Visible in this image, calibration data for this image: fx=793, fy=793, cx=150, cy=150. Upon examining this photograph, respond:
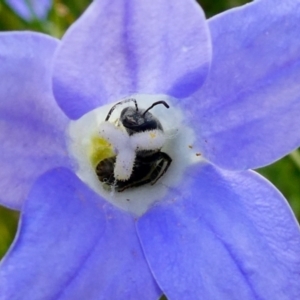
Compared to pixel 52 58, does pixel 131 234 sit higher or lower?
lower

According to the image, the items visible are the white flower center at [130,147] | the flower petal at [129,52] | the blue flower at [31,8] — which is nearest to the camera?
the flower petal at [129,52]

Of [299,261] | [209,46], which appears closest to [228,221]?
[299,261]

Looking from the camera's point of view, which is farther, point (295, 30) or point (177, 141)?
point (177, 141)

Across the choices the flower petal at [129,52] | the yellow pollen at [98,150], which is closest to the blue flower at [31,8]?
the yellow pollen at [98,150]

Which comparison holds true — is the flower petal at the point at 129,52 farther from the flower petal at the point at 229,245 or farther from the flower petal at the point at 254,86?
the flower petal at the point at 229,245

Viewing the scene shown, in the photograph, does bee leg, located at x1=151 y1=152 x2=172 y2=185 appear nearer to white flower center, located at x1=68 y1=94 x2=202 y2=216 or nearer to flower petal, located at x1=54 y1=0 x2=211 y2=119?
white flower center, located at x1=68 y1=94 x2=202 y2=216

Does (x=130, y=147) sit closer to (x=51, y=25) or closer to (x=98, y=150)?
(x=98, y=150)

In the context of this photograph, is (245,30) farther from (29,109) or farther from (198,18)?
(29,109)
